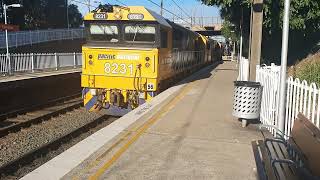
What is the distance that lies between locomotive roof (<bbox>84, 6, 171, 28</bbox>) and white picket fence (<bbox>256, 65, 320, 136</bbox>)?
14.7ft

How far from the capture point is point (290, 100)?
7.62m

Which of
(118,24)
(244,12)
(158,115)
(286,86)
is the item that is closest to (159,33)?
(118,24)

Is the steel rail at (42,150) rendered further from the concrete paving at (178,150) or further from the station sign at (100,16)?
the station sign at (100,16)

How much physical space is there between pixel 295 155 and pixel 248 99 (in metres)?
3.56

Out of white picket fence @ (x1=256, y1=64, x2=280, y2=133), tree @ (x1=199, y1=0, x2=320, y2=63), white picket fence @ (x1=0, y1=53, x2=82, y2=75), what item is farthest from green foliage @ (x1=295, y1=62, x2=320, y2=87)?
white picket fence @ (x1=0, y1=53, x2=82, y2=75)

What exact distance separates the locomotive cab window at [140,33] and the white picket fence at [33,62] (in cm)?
1388

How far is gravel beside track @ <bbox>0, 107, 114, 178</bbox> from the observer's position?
9688 mm

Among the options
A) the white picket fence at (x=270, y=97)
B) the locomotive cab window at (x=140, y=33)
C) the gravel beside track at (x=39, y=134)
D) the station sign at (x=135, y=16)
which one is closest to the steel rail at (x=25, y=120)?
the gravel beside track at (x=39, y=134)

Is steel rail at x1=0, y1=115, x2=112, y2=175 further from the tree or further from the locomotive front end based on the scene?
the tree

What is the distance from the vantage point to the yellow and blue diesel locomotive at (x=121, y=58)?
13.6 meters

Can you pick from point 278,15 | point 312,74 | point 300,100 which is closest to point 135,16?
point 312,74

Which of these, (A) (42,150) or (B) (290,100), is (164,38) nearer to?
(A) (42,150)

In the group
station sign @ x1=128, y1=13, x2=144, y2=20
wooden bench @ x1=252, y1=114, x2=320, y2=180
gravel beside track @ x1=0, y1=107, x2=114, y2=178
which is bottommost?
gravel beside track @ x1=0, y1=107, x2=114, y2=178

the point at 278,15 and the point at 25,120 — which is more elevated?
the point at 278,15
